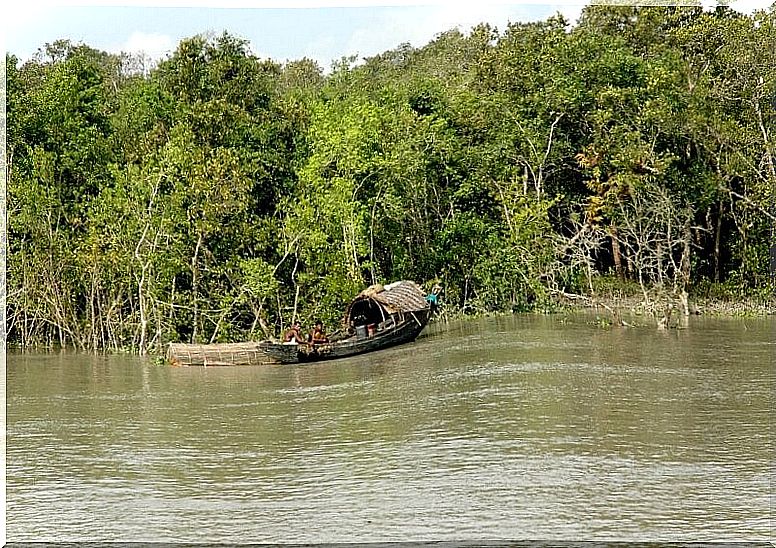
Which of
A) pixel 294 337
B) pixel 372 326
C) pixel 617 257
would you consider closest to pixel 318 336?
pixel 294 337

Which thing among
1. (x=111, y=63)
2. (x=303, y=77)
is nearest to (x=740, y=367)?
(x=303, y=77)

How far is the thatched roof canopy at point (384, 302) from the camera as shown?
14.2 meters

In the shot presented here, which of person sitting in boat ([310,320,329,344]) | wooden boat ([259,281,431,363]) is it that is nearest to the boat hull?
wooden boat ([259,281,431,363])

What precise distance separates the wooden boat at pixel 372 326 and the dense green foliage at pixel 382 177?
62 centimetres

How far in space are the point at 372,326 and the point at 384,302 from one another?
354 mm

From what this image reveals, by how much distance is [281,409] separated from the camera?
391 inches

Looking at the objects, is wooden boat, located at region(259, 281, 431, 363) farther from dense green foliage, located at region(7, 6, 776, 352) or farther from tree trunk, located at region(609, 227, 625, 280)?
tree trunk, located at region(609, 227, 625, 280)

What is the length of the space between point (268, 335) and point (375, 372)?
9.74 ft

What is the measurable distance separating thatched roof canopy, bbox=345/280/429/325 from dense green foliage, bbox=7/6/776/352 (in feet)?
1.77

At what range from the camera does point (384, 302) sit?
558 inches

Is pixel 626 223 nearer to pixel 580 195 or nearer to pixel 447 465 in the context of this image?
pixel 580 195

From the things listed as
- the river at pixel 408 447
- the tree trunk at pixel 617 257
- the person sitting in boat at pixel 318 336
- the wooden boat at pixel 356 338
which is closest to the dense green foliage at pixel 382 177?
the tree trunk at pixel 617 257

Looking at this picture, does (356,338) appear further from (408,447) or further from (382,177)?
(408,447)

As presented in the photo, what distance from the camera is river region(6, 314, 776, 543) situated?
6262 millimetres
